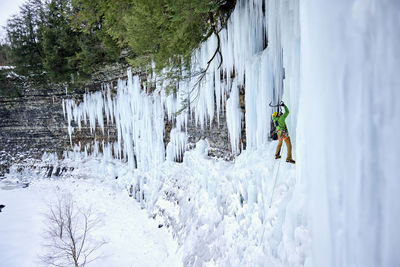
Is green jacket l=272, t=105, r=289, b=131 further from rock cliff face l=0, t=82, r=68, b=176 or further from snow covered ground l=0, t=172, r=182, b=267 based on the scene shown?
rock cliff face l=0, t=82, r=68, b=176

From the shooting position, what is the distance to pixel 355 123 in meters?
1.49

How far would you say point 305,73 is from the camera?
1769 mm

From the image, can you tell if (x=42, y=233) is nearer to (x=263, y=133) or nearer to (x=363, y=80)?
(x=263, y=133)

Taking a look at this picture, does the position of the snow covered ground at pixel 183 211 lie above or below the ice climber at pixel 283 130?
below

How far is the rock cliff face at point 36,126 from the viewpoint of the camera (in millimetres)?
14156

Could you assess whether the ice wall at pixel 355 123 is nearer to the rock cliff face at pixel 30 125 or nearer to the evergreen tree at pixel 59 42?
the evergreen tree at pixel 59 42

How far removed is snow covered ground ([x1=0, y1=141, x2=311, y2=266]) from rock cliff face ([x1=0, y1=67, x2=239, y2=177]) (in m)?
1.63

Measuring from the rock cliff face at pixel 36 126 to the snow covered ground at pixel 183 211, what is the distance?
1.63 metres

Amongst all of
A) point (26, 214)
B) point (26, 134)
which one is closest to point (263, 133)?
point (26, 214)

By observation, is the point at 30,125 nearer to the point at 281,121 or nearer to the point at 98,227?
the point at 98,227

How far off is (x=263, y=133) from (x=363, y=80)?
3.12 metres

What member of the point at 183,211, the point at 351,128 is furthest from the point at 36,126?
the point at 351,128

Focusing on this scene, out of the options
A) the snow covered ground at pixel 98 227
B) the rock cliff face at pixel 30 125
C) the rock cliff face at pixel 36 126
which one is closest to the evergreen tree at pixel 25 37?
the rock cliff face at pixel 36 126

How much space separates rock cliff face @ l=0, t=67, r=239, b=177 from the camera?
14156mm
